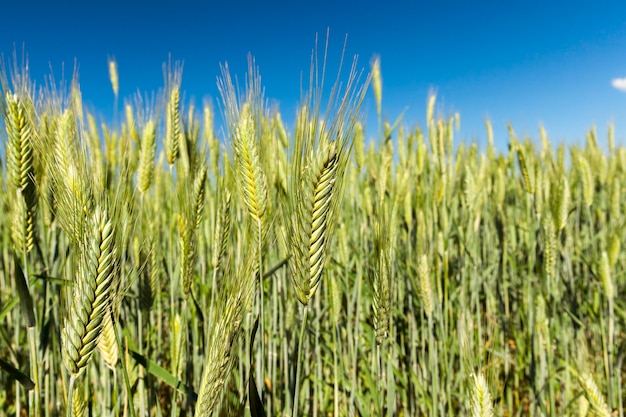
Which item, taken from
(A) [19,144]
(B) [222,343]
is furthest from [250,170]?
(A) [19,144]

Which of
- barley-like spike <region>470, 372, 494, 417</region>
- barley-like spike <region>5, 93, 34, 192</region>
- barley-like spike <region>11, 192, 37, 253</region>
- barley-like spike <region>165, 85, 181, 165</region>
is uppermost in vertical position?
barley-like spike <region>165, 85, 181, 165</region>

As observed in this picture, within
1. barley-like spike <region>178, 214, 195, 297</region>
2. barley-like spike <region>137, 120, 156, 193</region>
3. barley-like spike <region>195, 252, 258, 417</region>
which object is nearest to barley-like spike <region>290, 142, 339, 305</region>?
barley-like spike <region>195, 252, 258, 417</region>

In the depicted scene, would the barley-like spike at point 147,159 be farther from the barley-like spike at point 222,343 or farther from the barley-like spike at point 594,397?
the barley-like spike at point 594,397

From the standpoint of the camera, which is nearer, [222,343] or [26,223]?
[222,343]

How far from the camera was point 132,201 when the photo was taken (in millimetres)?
923

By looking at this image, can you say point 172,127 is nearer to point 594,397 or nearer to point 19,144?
point 19,144

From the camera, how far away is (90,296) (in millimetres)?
639

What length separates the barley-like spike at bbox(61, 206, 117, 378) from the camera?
2.05ft

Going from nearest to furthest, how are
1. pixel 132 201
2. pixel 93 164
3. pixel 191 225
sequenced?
1. pixel 93 164
2. pixel 132 201
3. pixel 191 225

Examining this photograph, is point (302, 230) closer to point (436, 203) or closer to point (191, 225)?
point (191, 225)

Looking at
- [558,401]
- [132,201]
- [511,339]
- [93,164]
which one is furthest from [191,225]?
[511,339]

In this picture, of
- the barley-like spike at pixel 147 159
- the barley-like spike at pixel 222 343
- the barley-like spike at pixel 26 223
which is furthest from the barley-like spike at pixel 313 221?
the barley-like spike at pixel 147 159

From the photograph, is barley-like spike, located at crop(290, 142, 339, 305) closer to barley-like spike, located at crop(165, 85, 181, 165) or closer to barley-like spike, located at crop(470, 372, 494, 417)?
barley-like spike, located at crop(470, 372, 494, 417)

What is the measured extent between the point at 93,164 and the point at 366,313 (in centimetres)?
146
